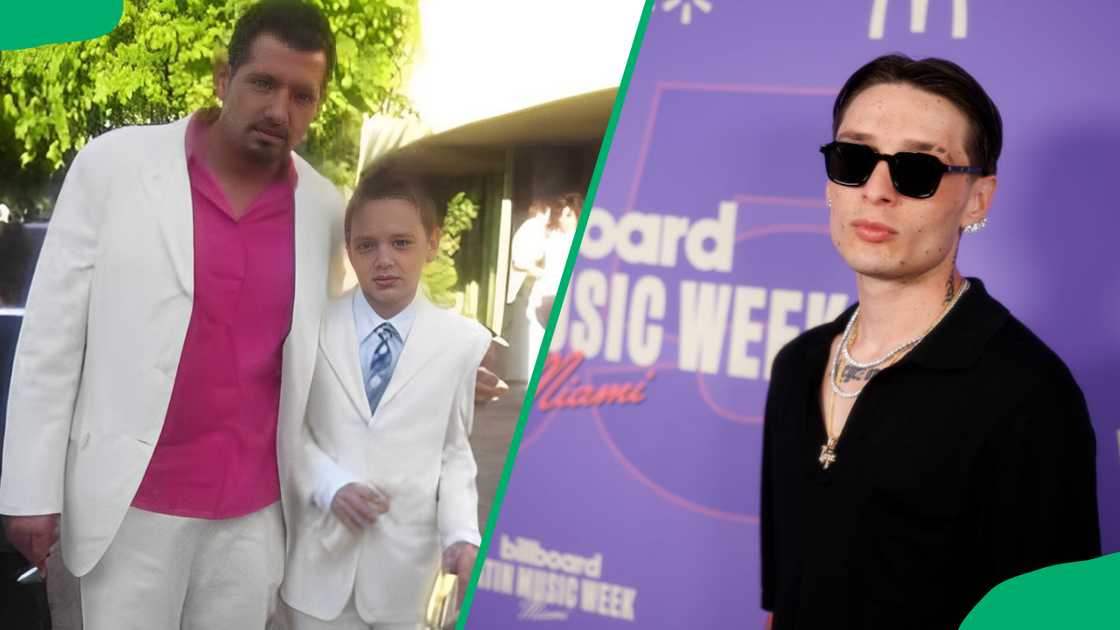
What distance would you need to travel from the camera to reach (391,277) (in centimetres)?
217

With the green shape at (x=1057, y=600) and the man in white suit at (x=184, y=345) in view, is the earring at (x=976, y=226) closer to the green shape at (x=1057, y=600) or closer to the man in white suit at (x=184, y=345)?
the green shape at (x=1057, y=600)

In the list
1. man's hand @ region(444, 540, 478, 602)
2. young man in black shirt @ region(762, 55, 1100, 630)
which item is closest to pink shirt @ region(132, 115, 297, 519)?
man's hand @ region(444, 540, 478, 602)

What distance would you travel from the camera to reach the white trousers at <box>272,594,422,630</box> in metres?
2.20

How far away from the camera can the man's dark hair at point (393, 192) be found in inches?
85.8

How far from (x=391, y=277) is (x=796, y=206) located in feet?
2.38

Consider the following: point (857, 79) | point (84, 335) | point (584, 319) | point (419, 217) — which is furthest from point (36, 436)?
point (857, 79)

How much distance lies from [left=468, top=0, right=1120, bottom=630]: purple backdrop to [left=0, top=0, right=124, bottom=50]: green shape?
3.26 ft

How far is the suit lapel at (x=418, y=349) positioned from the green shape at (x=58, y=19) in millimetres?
799

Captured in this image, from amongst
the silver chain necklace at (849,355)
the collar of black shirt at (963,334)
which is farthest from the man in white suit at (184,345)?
the collar of black shirt at (963,334)

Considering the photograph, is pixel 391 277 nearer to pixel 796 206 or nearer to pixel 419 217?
pixel 419 217

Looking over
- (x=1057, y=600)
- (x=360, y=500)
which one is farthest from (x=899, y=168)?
(x=360, y=500)

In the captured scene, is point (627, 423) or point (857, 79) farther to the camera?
point (627, 423)

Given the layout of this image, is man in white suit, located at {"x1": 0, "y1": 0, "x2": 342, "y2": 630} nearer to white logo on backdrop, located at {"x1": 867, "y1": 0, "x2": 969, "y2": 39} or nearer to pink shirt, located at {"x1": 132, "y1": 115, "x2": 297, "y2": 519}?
pink shirt, located at {"x1": 132, "y1": 115, "x2": 297, "y2": 519}

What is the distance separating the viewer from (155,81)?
220cm
